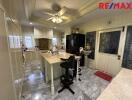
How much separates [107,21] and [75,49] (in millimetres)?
2150

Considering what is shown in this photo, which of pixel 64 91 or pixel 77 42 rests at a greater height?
pixel 77 42

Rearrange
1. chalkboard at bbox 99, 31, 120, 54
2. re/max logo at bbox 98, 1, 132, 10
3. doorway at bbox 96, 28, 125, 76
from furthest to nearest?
chalkboard at bbox 99, 31, 120, 54, doorway at bbox 96, 28, 125, 76, re/max logo at bbox 98, 1, 132, 10

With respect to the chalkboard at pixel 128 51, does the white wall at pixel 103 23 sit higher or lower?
higher

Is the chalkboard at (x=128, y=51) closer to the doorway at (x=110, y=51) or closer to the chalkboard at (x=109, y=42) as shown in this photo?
the doorway at (x=110, y=51)

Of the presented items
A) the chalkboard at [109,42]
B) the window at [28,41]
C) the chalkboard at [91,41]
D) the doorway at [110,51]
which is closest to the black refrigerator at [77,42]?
the chalkboard at [91,41]

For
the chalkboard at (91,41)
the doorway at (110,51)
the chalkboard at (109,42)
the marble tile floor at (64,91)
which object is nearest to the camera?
the marble tile floor at (64,91)

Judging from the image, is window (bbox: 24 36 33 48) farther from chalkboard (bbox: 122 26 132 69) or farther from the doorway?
chalkboard (bbox: 122 26 132 69)

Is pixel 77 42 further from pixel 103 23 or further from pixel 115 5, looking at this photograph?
pixel 115 5

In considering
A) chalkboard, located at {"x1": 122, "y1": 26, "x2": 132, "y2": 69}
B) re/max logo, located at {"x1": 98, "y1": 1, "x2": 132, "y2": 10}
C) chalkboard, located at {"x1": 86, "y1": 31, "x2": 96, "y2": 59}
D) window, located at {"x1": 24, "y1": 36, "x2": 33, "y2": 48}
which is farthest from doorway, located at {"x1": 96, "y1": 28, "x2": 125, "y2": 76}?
window, located at {"x1": 24, "y1": 36, "x2": 33, "y2": 48}

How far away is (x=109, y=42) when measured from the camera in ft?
11.4

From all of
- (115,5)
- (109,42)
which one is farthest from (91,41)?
(115,5)

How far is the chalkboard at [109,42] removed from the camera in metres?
3.19

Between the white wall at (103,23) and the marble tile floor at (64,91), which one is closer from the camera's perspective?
the marble tile floor at (64,91)

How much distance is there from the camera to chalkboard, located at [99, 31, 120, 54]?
3191 mm
